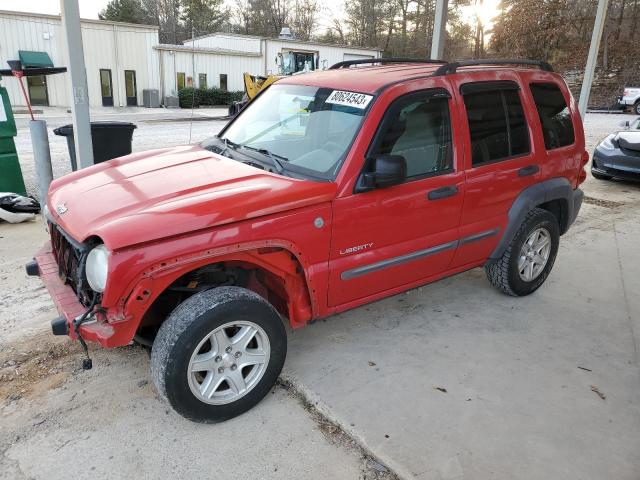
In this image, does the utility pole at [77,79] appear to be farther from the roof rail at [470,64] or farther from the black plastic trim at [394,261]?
the black plastic trim at [394,261]

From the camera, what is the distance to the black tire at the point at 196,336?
260 centimetres

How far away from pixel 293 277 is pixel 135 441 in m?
1.23

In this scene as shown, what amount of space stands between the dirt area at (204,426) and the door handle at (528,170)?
1.22 meters

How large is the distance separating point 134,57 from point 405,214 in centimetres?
2860

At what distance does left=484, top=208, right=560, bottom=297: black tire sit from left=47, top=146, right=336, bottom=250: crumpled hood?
201 cm

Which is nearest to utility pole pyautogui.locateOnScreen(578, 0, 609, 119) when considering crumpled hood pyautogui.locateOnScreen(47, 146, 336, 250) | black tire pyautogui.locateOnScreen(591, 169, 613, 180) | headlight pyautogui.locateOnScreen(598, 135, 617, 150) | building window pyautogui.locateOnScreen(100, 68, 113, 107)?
headlight pyautogui.locateOnScreen(598, 135, 617, 150)

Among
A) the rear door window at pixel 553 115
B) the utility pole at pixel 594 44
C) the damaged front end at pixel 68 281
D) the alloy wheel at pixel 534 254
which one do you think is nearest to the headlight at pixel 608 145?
the utility pole at pixel 594 44

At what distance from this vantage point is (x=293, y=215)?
9.40 ft

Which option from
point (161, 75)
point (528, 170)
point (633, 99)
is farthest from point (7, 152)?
point (633, 99)

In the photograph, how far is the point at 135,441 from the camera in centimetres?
273

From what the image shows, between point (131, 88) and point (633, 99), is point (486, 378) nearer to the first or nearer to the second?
point (131, 88)

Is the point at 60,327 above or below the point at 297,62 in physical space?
below

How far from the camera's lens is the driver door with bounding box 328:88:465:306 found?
3148 millimetres

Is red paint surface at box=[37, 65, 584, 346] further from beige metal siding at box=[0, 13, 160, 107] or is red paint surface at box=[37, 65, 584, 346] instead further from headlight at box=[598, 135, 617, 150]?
beige metal siding at box=[0, 13, 160, 107]
